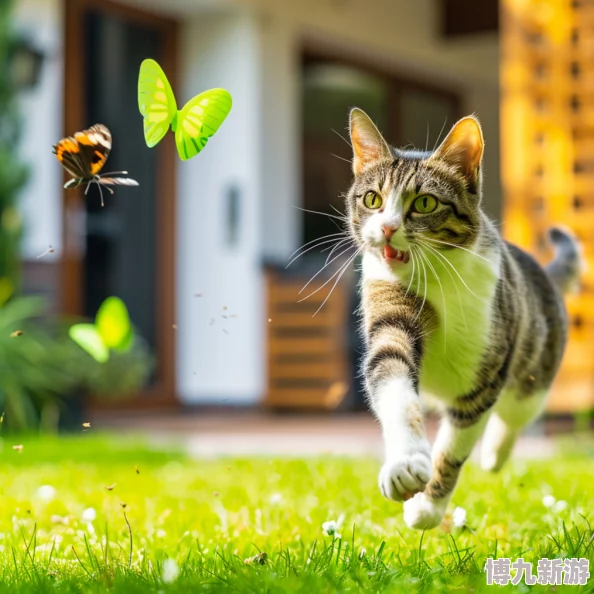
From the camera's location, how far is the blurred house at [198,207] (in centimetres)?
807

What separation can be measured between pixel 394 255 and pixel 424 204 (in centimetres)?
13

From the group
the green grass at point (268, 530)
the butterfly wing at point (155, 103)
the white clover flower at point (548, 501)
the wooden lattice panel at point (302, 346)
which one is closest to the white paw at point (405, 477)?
the green grass at point (268, 530)

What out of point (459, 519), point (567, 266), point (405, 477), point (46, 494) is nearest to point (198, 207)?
point (46, 494)

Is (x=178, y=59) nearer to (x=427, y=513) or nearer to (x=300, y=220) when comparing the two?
(x=300, y=220)

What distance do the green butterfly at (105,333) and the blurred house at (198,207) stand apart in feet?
17.8

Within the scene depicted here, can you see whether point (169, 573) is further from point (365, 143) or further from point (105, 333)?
point (365, 143)

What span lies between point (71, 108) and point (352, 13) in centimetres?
335

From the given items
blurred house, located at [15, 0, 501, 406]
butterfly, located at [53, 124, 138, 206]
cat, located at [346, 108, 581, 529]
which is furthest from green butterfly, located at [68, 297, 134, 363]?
blurred house, located at [15, 0, 501, 406]

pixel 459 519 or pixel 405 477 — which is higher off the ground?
pixel 405 477

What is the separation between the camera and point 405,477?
1785 mm

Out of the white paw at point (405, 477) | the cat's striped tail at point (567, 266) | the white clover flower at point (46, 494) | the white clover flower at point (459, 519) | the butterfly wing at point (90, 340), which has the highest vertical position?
the cat's striped tail at point (567, 266)

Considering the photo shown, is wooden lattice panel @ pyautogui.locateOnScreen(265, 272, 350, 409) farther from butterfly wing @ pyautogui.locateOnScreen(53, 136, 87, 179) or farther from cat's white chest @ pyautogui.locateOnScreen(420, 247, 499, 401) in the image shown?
butterfly wing @ pyautogui.locateOnScreen(53, 136, 87, 179)

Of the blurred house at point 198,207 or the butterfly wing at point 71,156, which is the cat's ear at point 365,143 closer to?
the butterfly wing at point 71,156

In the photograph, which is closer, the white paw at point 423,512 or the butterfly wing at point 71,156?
the butterfly wing at point 71,156
